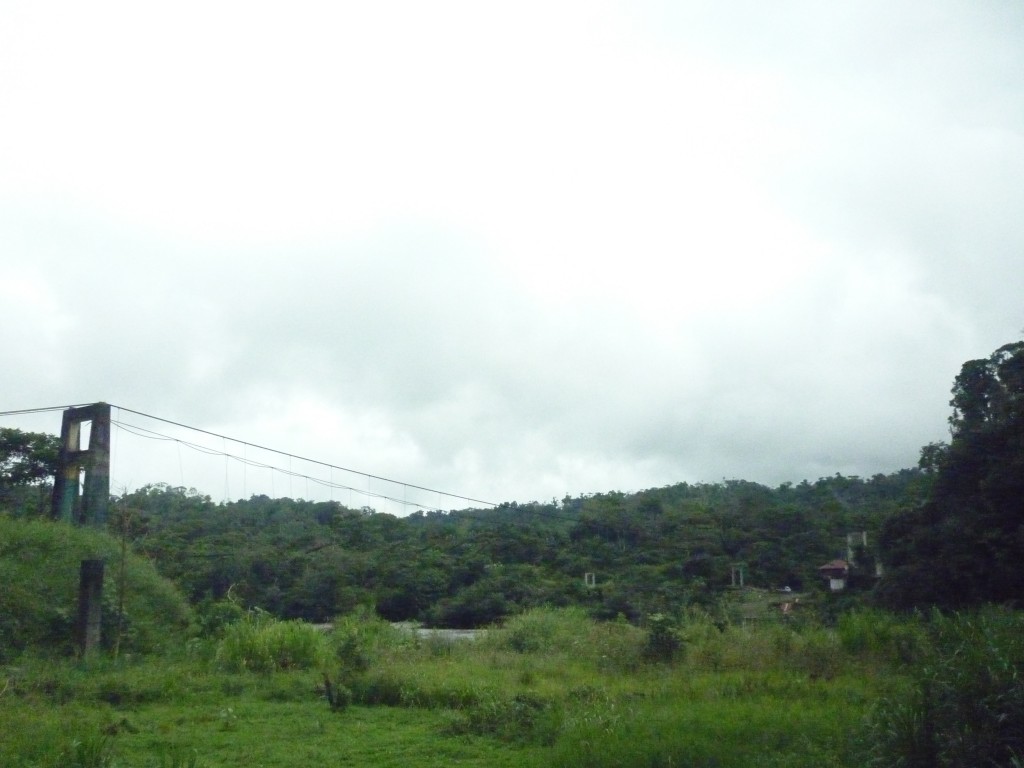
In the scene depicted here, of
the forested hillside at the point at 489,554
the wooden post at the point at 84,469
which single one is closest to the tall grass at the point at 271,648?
the wooden post at the point at 84,469

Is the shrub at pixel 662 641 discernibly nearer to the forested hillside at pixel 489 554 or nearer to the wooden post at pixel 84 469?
the forested hillside at pixel 489 554

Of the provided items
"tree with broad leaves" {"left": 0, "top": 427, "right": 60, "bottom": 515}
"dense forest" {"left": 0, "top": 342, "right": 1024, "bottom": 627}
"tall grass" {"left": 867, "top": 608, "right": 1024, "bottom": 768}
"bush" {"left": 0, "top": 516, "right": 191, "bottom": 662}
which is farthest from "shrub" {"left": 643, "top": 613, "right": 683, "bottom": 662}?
"tree with broad leaves" {"left": 0, "top": 427, "right": 60, "bottom": 515}

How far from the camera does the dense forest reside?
2148cm

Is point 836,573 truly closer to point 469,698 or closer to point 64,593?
point 469,698

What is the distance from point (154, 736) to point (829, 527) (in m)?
24.7

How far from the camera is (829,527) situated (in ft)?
105

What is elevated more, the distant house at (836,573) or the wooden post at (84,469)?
the wooden post at (84,469)

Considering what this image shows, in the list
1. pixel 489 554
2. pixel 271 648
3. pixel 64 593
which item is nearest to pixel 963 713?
pixel 271 648

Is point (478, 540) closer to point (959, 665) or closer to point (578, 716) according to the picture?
point (578, 716)

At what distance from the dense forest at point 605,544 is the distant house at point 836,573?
394mm

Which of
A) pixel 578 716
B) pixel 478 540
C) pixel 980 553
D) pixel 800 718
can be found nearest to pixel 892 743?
pixel 800 718

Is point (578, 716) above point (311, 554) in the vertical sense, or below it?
below

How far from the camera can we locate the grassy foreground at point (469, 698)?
35.6 ft

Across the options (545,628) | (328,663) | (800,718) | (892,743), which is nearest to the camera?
(892,743)
